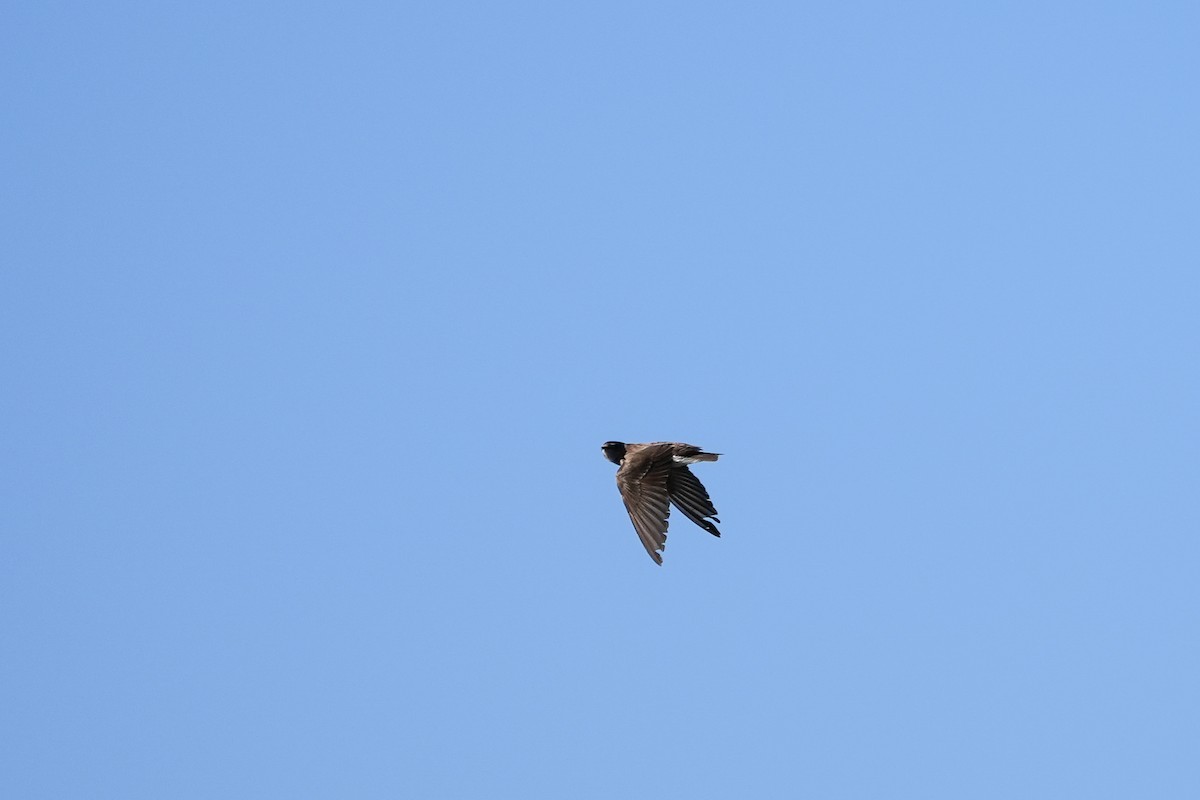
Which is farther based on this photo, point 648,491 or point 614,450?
point 614,450

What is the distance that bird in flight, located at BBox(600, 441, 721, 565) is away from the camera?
38.7 m

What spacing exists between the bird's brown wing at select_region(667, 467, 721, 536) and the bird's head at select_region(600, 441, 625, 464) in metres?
1.80

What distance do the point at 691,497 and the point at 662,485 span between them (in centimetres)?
70

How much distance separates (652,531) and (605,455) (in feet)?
12.0

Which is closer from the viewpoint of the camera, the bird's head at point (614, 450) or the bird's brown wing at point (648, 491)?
the bird's brown wing at point (648, 491)

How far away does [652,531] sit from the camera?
38188mm

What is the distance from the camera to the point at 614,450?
135 ft

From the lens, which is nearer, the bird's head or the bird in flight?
the bird in flight

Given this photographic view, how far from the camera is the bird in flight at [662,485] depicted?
38688 millimetres

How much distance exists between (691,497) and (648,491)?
3.24 feet

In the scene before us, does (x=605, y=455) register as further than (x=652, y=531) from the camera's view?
Yes

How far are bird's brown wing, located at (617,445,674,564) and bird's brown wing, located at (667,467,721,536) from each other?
200 millimetres

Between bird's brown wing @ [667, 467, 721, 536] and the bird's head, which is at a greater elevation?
the bird's head

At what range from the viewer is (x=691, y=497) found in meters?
39.5
